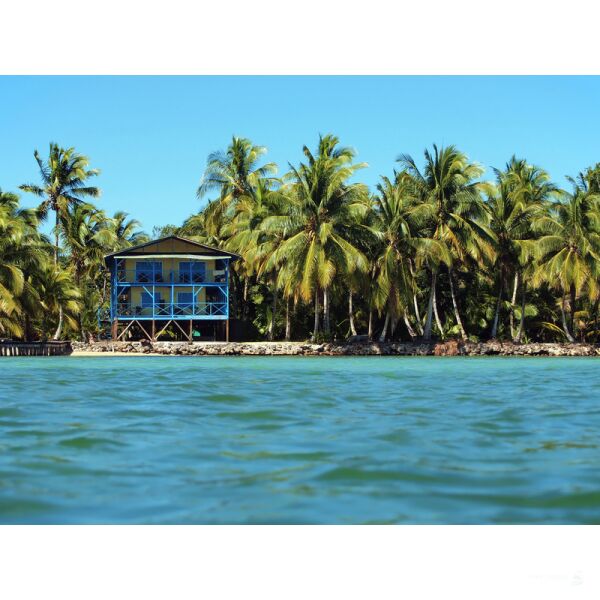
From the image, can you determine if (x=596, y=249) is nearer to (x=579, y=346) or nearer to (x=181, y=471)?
(x=579, y=346)

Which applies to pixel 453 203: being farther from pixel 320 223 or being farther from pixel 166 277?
pixel 166 277

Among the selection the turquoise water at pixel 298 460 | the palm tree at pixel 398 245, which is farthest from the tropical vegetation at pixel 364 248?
the turquoise water at pixel 298 460

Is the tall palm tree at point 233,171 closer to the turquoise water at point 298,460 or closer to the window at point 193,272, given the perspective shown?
the window at point 193,272

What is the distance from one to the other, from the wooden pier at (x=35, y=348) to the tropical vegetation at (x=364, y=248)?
4.57 ft

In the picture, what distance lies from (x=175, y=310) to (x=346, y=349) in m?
8.93

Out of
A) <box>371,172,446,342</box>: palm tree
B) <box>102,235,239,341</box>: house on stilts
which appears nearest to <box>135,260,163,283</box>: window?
<box>102,235,239,341</box>: house on stilts

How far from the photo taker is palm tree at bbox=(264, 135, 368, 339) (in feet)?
102

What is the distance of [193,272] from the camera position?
37344 mm

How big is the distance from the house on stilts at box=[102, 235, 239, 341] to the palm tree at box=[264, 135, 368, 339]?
4252mm

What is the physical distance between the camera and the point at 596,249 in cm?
3372

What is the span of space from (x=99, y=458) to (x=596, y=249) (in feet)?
104

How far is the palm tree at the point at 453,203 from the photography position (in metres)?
33.2
